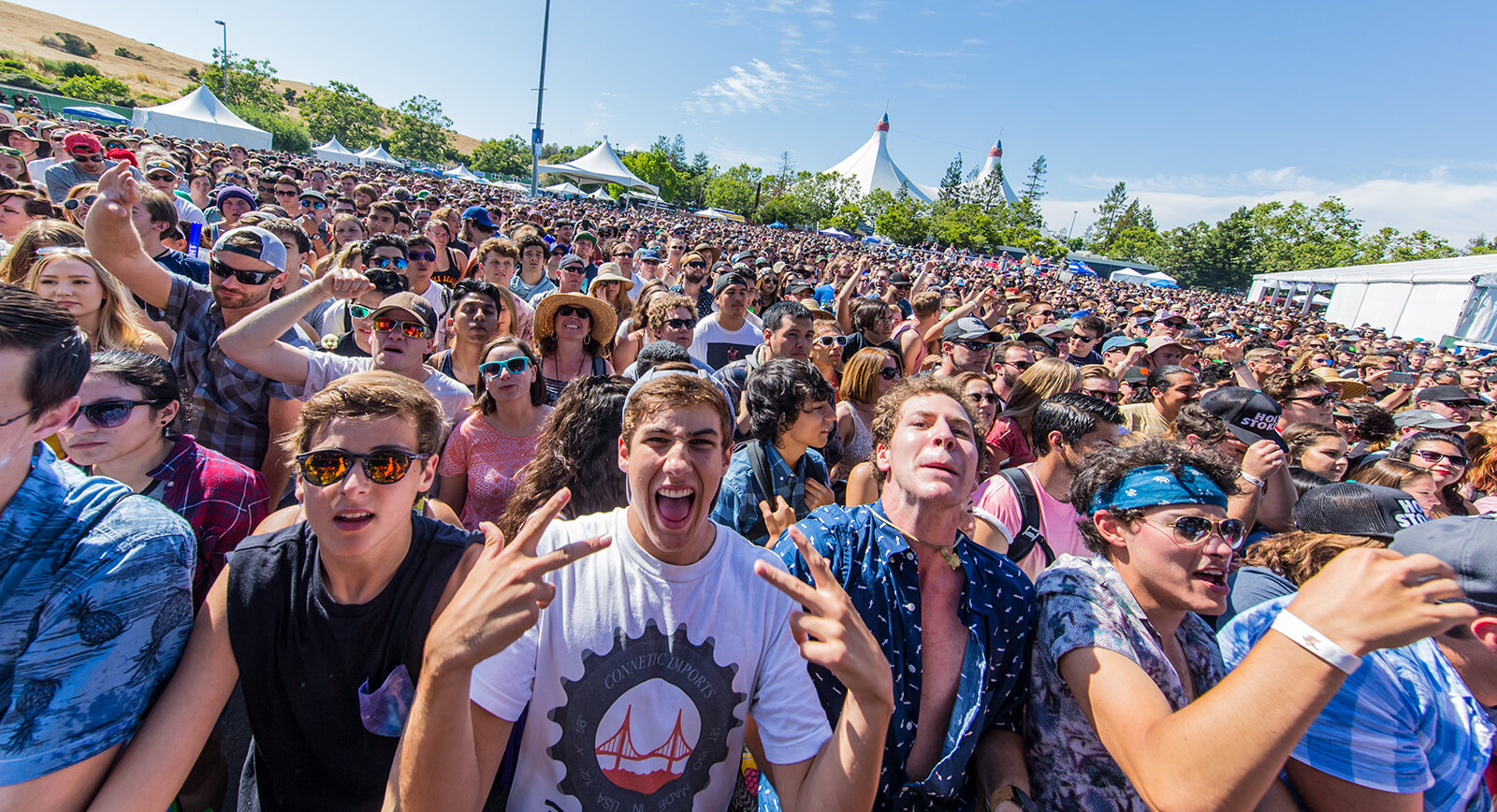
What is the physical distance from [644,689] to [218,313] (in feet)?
11.2

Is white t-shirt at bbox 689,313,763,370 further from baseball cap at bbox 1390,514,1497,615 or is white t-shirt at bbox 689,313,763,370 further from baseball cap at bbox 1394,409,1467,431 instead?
baseball cap at bbox 1394,409,1467,431

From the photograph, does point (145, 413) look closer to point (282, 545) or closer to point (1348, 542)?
point (282, 545)

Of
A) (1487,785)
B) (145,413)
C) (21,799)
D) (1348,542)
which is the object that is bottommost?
(21,799)

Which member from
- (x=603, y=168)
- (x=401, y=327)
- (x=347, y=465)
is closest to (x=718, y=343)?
(x=401, y=327)

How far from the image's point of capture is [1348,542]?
8.25ft

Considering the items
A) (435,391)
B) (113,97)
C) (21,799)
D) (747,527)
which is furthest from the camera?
(113,97)

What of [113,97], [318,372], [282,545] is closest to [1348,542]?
[282,545]

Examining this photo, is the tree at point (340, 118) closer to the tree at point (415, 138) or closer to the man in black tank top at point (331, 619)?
the tree at point (415, 138)

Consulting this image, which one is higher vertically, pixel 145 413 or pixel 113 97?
pixel 113 97

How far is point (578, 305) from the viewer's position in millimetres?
4652

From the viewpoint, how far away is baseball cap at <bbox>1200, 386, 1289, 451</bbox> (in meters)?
4.07

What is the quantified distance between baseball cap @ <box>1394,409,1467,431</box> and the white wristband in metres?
5.65

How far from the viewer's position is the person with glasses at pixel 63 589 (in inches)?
50.1

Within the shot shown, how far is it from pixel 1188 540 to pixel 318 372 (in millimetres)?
3900
